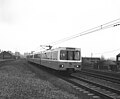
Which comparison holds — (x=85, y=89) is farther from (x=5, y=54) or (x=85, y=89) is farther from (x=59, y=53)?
(x=5, y=54)

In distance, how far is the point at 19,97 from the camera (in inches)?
289

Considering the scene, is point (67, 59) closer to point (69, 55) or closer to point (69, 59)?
point (69, 59)

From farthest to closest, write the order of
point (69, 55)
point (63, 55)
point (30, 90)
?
point (69, 55) → point (63, 55) → point (30, 90)

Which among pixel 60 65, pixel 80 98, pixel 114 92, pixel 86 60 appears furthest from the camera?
pixel 86 60

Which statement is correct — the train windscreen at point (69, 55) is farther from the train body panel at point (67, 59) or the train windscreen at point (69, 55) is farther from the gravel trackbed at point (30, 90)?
the gravel trackbed at point (30, 90)

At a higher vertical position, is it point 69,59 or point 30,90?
point 69,59

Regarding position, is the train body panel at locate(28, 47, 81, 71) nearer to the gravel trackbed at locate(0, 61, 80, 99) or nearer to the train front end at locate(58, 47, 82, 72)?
the train front end at locate(58, 47, 82, 72)

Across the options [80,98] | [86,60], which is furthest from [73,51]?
[86,60]

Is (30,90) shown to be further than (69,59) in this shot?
No

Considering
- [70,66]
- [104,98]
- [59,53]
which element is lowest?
[104,98]

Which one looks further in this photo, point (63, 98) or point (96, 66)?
point (96, 66)

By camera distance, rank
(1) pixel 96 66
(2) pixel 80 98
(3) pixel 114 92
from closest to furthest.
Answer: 1. (2) pixel 80 98
2. (3) pixel 114 92
3. (1) pixel 96 66

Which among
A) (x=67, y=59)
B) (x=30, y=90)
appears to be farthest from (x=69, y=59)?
A: (x=30, y=90)

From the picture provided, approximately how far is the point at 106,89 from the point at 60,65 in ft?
20.4
